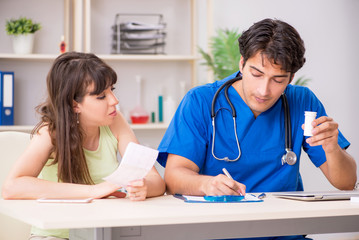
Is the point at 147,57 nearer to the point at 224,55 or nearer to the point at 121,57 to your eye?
the point at 121,57

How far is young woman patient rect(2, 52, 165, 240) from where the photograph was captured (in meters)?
1.69

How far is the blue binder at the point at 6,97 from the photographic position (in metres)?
3.23

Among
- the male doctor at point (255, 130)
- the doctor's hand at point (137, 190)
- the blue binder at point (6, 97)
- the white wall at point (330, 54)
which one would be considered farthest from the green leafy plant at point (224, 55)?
the doctor's hand at point (137, 190)

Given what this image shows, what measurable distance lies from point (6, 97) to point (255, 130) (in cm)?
196

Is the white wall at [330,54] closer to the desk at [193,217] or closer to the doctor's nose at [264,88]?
the doctor's nose at [264,88]

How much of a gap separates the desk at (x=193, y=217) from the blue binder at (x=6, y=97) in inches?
75.9

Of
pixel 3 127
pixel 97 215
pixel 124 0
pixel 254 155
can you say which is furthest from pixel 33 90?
pixel 97 215

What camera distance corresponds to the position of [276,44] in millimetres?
1686

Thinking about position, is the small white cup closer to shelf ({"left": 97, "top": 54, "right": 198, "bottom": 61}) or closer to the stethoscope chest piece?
the stethoscope chest piece

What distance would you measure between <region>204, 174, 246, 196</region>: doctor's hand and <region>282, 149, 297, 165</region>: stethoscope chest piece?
0.40m

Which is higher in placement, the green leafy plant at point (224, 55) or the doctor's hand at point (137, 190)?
the green leafy plant at point (224, 55)

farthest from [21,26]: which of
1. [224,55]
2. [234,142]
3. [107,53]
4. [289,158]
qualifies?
[289,158]

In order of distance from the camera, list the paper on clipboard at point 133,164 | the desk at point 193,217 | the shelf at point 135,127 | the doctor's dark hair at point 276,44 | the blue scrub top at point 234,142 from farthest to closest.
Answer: the shelf at point 135,127 → the blue scrub top at point 234,142 → the doctor's dark hair at point 276,44 → the paper on clipboard at point 133,164 → the desk at point 193,217

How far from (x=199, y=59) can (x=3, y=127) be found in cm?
134
